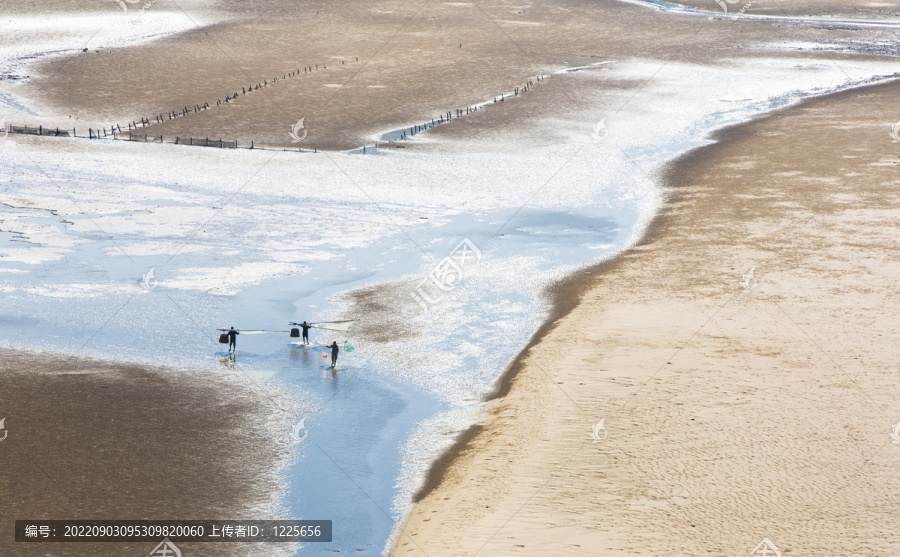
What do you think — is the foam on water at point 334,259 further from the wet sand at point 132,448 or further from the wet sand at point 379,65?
the wet sand at point 379,65

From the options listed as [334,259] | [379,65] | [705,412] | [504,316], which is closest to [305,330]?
[504,316]

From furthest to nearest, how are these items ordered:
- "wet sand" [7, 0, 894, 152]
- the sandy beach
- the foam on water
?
1. "wet sand" [7, 0, 894, 152]
2. the foam on water
3. the sandy beach

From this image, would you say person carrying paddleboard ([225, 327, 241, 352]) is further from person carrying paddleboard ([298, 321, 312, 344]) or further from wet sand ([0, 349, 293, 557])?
person carrying paddleboard ([298, 321, 312, 344])

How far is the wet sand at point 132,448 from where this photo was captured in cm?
1686

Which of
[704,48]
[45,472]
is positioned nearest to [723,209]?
[45,472]

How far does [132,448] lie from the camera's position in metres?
19.3

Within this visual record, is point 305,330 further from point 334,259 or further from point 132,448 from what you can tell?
point 334,259

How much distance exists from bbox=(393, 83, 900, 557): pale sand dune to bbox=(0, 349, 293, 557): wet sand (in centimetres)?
405

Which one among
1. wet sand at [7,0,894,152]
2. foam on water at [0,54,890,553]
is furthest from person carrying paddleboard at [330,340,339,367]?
wet sand at [7,0,894,152]

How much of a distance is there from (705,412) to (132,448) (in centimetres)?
1374

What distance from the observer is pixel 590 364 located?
23.5m

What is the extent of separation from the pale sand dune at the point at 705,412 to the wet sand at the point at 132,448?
13.3ft

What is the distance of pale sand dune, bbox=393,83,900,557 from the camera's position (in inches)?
644

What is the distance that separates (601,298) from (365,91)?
118ft
